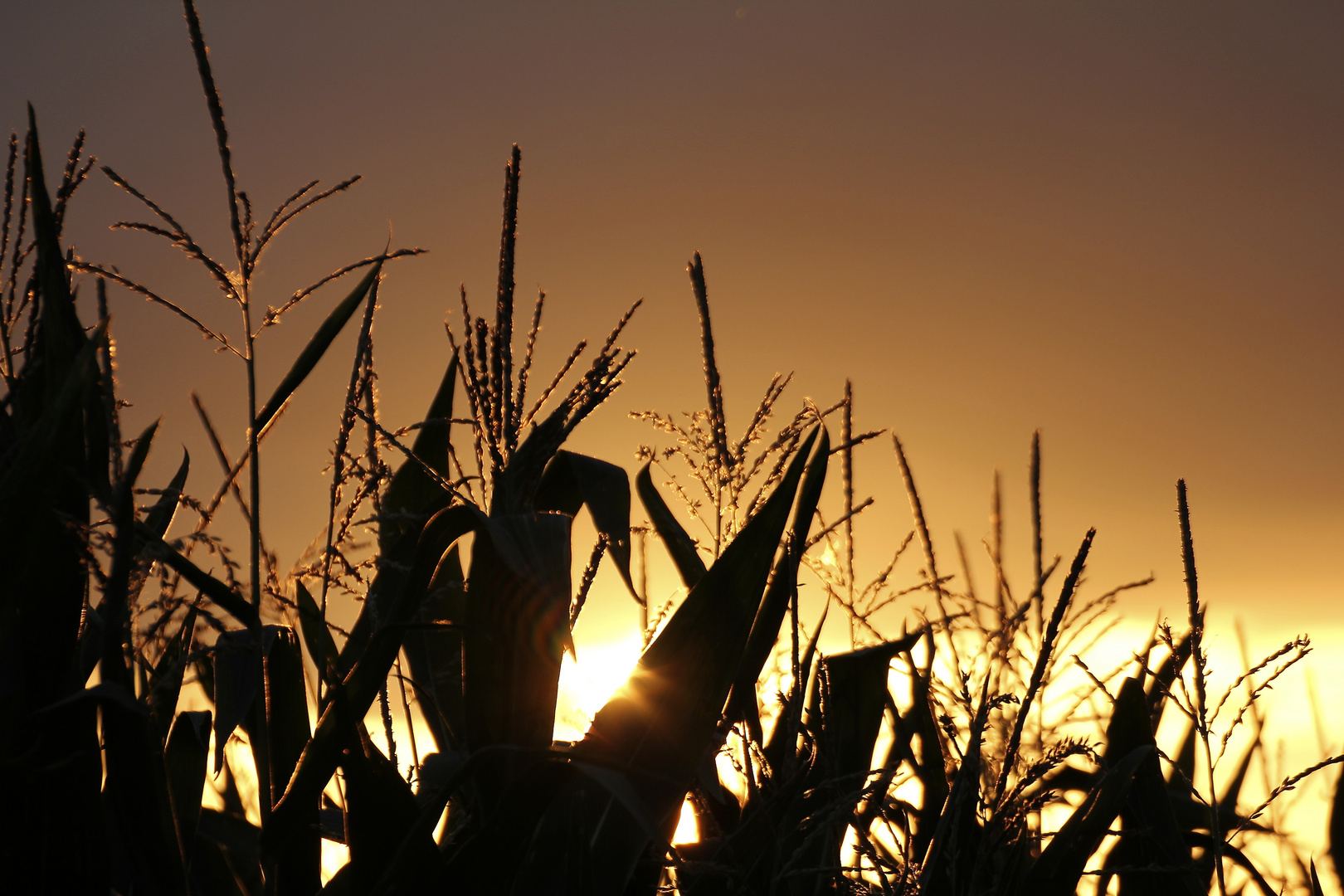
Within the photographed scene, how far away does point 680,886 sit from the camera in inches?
50.4

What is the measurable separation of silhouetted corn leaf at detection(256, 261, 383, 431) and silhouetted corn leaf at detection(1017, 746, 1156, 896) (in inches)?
44.4

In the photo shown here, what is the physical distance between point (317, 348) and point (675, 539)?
538 millimetres

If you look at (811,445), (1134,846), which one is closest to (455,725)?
(811,445)

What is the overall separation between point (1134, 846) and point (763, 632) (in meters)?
0.89

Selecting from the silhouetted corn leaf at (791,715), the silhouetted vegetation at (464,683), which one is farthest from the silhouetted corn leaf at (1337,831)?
the silhouetted corn leaf at (791,715)

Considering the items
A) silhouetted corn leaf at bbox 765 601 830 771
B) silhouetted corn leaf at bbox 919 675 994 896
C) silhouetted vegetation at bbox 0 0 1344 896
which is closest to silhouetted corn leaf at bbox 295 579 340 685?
silhouetted vegetation at bbox 0 0 1344 896

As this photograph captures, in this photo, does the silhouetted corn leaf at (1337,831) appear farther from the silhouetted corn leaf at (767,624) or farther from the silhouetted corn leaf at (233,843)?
the silhouetted corn leaf at (233,843)


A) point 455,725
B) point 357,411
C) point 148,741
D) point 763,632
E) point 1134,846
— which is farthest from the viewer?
point 1134,846

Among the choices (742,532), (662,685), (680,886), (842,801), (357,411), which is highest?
(357,411)

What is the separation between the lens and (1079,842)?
3.90 feet

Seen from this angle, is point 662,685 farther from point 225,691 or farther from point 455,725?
point 225,691

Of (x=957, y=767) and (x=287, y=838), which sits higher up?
(x=957, y=767)

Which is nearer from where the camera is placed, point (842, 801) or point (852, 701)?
point (842, 801)

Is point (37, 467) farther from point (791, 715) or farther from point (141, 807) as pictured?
point (791, 715)
